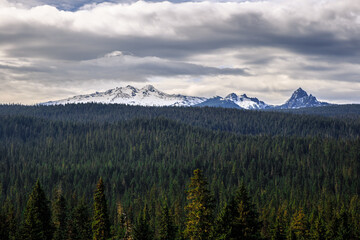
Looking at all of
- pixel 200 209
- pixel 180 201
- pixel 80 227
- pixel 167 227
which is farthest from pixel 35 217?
pixel 180 201

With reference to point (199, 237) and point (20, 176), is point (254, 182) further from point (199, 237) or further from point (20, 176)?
point (199, 237)

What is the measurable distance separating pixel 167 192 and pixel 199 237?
404 feet

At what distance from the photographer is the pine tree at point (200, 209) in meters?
37.1

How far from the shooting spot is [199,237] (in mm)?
37969

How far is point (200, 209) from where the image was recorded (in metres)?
37.4

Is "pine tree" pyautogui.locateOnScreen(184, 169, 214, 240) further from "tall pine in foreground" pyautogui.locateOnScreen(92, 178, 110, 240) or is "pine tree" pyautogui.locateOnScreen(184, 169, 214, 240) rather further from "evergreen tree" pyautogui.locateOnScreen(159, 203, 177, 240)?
"evergreen tree" pyautogui.locateOnScreen(159, 203, 177, 240)

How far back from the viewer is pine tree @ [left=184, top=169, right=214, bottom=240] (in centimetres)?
3709

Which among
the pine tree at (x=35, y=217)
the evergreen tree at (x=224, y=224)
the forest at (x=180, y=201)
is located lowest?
the forest at (x=180, y=201)

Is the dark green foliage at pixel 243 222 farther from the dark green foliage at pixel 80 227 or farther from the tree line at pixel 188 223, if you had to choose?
the dark green foliage at pixel 80 227

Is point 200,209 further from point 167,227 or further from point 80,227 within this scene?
point 80,227

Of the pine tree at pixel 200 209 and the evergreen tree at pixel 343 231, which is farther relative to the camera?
the evergreen tree at pixel 343 231

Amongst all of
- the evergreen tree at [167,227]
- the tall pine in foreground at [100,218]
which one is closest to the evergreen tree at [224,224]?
the tall pine in foreground at [100,218]

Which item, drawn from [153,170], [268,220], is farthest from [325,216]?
[153,170]

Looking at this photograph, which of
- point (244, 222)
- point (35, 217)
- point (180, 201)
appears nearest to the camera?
point (244, 222)
